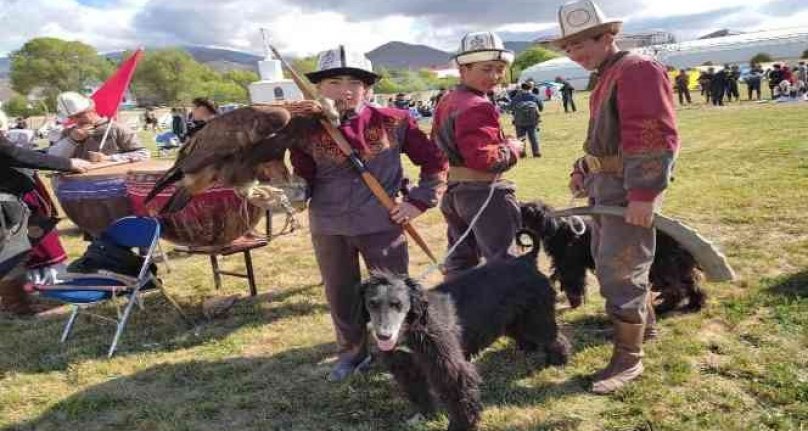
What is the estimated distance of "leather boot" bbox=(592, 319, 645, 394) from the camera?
3.35 metres

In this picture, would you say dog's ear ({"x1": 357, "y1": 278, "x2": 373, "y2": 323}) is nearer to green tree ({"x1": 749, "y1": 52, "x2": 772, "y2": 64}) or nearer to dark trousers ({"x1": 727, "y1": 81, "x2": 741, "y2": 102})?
dark trousers ({"x1": 727, "y1": 81, "x2": 741, "y2": 102})

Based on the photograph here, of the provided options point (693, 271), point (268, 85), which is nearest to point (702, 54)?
point (268, 85)

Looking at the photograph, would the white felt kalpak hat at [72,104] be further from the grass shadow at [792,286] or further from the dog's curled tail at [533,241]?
the grass shadow at [792,286]

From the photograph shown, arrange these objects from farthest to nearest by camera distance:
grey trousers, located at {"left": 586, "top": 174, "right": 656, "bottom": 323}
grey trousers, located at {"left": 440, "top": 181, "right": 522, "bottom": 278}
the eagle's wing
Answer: grey trousers, located at {"left": 440, "top": 181, "right": 522, "bottom": 278} → grey trousers, located at {"left": 586, "top": 174, "right": 656, "bottom": 323} → the eagle's wing

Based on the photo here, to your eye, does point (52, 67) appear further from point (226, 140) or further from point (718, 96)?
point (226, 140)

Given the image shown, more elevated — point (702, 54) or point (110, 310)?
point (702, 54)

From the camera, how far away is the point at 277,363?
4227 millimetres

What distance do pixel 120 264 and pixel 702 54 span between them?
105944 mm

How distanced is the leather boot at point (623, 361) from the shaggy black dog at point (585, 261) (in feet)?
2.88

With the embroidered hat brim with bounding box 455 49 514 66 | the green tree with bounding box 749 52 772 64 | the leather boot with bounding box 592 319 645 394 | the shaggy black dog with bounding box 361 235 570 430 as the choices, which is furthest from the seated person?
the green tree with bounding box 749 52 772 64

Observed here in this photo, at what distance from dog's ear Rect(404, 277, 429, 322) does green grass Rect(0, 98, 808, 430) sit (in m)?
0.79

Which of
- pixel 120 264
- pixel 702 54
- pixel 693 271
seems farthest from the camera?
pixel 702 54

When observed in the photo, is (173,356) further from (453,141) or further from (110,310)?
(453,141)

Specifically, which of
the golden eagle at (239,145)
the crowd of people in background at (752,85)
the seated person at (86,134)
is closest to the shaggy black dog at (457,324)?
the golden eagle at (239,145)
